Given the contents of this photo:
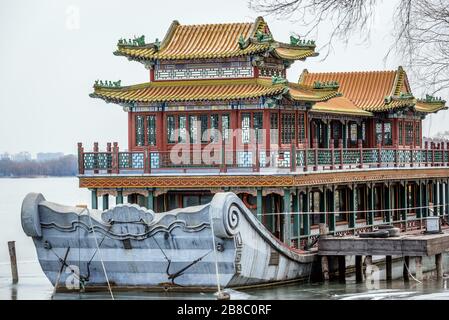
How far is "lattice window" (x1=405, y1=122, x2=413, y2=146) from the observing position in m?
53.1

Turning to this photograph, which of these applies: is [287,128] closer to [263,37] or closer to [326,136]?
[263,37]

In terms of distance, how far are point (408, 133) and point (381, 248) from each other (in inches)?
615

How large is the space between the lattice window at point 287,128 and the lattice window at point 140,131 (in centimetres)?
437

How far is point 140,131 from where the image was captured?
42125 mm

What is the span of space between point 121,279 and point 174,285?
159 centimetres

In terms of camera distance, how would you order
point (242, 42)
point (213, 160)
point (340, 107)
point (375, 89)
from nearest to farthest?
point (213, 160), point (242, 42), point (340, 107), point (375, 89)

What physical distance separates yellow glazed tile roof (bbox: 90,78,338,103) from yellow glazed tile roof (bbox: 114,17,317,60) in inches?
34.0

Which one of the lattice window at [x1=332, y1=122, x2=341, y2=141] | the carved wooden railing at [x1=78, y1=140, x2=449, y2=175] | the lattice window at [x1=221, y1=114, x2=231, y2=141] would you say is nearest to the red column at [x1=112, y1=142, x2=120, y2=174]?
the carved wooden railing at [x1=78, y1=140, x2=449, y2=175]

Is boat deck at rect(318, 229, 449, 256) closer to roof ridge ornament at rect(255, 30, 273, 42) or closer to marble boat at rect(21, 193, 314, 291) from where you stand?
marble boat at rect(21, 193, 314, 291)

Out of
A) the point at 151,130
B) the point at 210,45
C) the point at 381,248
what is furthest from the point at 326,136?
the point at 381,248

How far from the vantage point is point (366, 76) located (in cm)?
5338

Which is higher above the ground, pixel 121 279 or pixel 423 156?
pixel 423 156
